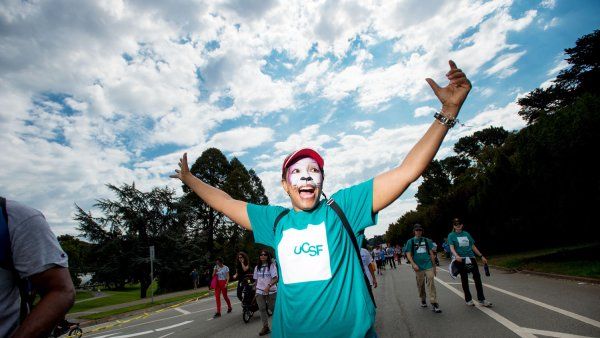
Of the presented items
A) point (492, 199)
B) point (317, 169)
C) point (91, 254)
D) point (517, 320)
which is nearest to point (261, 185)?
point (91, 254)

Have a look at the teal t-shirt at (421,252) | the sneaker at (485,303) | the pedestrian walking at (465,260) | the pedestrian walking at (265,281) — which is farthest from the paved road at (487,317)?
the teal t-shirt at (421,252)

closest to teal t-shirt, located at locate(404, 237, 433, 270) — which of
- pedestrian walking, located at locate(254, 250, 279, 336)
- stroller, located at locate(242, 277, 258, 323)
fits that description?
pedestrian walking, located at locate(254, 250, 279, 336)

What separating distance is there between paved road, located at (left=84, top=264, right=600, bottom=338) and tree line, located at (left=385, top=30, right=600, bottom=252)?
7.08 m

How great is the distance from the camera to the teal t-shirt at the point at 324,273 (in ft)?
6.06

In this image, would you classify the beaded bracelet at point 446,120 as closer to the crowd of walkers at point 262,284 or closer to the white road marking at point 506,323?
the white road marking at point 506,323

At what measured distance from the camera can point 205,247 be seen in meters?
35.0

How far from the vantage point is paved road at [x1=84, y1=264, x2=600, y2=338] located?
233 inches

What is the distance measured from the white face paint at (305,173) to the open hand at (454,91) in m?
0.88

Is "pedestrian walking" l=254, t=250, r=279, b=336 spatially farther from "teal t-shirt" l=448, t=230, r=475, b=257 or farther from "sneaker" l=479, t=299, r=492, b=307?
"sneaker" l=479, t=299, r=492, b=307

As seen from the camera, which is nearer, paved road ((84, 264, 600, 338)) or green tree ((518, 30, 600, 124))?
paved road ((84, 264, 600, 338))

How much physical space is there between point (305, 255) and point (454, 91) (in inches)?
52.4

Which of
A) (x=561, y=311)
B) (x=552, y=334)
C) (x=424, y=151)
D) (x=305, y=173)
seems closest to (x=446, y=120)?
(x=424, y=151)

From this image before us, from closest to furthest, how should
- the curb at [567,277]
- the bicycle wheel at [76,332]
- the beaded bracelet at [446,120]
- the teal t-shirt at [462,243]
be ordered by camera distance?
the beaded bracelet at [446,120] < the teal t-shirt at [462,243] < the bicycle wheel at [76,332] < the curb at [567,277]

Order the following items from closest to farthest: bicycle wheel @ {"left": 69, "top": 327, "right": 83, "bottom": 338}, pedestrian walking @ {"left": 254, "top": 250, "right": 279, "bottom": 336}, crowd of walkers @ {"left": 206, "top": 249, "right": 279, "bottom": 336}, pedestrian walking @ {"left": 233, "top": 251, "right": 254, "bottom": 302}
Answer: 1. crowd of walkers @ {"left": 206, "top": 249, "right": 279, "bottom": 336}
2. pedestrian walking @ {"left": 254, "top": 250, "right": 279, "bottom": 336}
3. bicycle wheel @ {"left": 69, "top": 327, "right": 83, "bottom": 338}
4. pedestrian walking @ {"left": 233, "top": 251, "right": 254, "bottom": 302}
